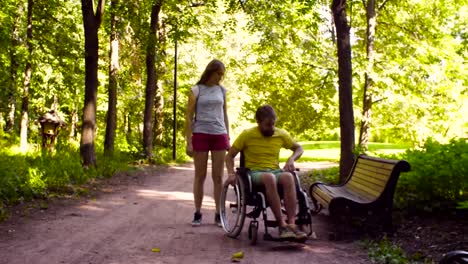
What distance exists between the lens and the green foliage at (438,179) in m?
5.94

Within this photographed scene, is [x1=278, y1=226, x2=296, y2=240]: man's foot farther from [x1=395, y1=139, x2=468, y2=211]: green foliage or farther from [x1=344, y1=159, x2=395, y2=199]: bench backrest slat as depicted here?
[x1=395, y1=139, x2=468, y2=211]: green foliage

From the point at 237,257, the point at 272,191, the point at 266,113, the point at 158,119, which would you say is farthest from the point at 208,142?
the point at 158,119

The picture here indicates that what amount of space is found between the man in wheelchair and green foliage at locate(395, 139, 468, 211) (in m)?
1.46

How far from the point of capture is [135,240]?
6090mm

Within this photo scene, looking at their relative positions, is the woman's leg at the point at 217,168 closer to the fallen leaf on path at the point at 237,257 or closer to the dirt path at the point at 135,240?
the dirt path at the point at 135,240

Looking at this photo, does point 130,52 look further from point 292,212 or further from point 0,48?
point 292,212

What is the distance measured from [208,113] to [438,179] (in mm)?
2760

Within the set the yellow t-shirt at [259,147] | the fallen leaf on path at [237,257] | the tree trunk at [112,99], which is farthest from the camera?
the tree trunk at [112,99]

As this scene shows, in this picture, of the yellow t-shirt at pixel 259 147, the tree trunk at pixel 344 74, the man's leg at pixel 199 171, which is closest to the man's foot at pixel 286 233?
the yellow t-shirt at pixel 259 147

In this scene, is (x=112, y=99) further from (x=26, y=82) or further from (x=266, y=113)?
(x=266, y=113)

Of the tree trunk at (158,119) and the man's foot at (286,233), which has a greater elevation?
the tree trunk at (158,119)

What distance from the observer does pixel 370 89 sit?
19.0 m

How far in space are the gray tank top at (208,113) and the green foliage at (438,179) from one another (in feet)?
7.77

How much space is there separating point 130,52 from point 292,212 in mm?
18585
